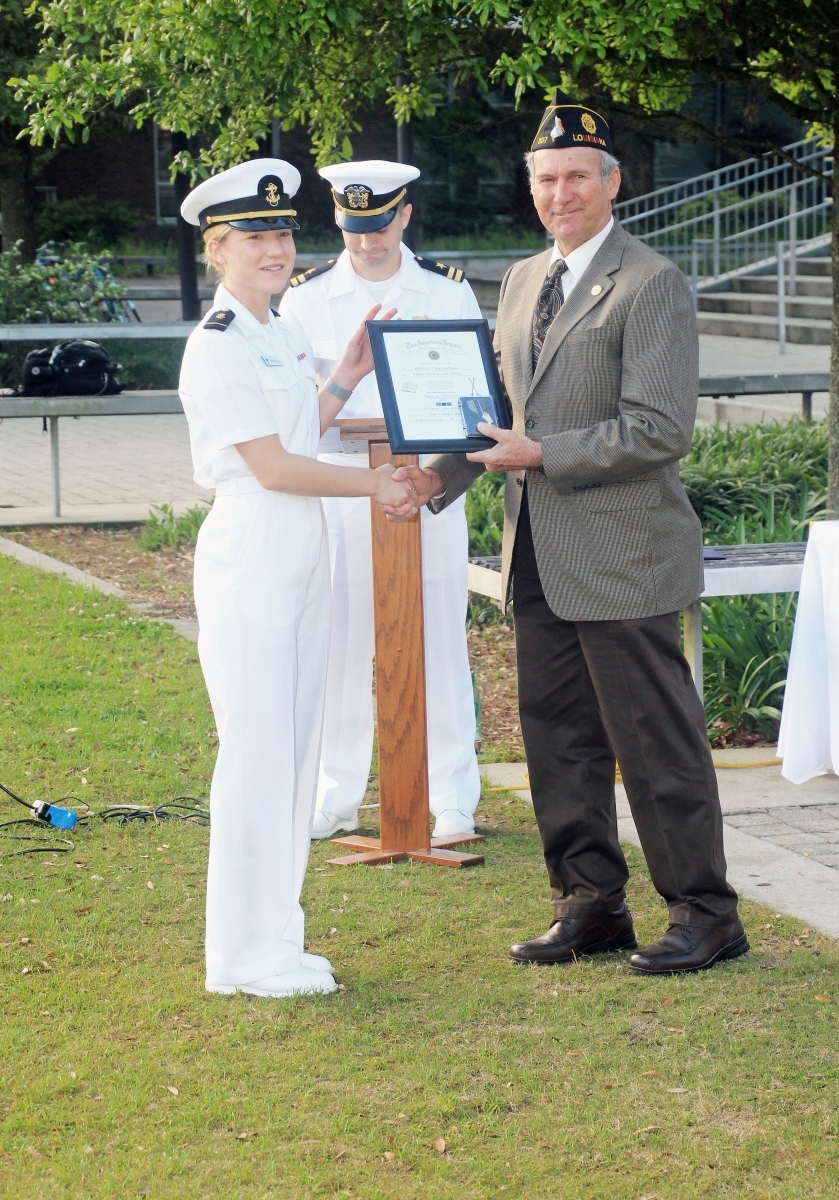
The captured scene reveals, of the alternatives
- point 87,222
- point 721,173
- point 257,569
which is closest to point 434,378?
point 257,569

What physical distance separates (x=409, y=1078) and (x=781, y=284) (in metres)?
Answer: 17.1

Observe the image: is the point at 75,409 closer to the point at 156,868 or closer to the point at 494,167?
the point at 156,868

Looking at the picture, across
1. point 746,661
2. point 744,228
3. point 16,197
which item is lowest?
point 746,661

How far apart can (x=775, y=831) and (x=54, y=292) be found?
1485 cm

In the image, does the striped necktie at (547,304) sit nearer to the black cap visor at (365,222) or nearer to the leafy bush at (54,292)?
the black cap visor at (365,222)

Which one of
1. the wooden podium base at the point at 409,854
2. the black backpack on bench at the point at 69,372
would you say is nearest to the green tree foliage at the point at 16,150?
the black backpack on bench at the point at 69,372

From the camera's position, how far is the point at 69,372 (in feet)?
39.5

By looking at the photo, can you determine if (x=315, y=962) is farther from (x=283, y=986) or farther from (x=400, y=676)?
(x=400, y=676)

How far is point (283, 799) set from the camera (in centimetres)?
414

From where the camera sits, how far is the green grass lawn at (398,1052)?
10.8 feet

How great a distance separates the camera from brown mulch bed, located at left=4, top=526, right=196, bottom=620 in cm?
925

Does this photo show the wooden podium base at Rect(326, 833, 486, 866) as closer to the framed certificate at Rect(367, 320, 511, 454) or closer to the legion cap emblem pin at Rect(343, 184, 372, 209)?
the framed certificate at Rect(367, 320, 511, 454)

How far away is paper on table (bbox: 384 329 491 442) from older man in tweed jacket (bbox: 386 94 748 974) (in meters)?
0.12

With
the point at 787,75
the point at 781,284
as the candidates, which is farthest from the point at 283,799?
the point at 781,284
